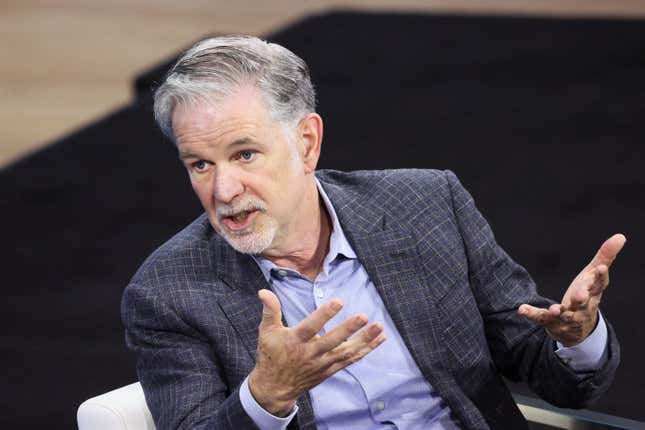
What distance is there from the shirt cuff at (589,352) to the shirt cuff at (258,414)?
0.52 meters

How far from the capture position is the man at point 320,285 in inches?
72.7

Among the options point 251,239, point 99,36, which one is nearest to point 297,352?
point 251,239

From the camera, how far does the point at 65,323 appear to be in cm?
389

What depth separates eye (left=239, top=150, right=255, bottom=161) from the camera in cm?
188

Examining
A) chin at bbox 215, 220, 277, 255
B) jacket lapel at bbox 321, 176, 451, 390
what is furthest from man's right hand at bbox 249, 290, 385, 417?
jacket lapel at bbox 321, 176, 451, 390

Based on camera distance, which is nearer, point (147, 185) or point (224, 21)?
point (147, 185)

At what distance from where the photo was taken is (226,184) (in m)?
1.83

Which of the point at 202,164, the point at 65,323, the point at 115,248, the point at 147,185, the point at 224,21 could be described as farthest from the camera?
the point at 224,21

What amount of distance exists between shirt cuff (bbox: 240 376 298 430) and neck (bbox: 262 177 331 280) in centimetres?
36

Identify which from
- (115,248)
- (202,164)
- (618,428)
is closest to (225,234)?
(202,164)

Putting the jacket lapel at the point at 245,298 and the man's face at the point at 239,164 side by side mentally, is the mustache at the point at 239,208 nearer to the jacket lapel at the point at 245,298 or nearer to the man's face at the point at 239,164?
the man's face at the point at 239,164

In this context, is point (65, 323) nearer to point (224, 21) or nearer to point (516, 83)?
point (516, 83)

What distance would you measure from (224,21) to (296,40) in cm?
174

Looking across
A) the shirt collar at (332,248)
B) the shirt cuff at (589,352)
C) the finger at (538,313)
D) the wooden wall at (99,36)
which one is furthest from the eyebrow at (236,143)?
the wooden wall at (99,36)
